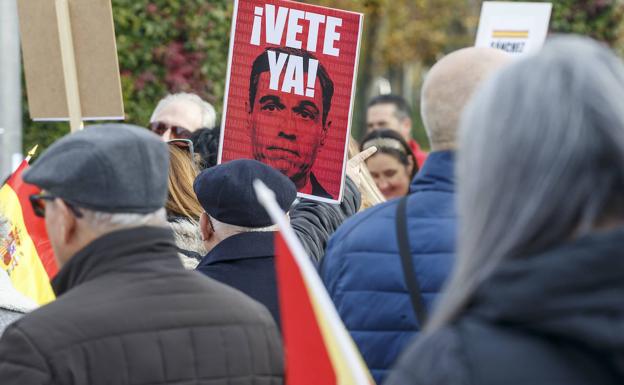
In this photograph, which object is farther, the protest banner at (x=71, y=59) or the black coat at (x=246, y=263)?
the protest banner at (x=71, y=59)

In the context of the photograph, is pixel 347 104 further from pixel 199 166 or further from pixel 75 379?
pixel 75 379

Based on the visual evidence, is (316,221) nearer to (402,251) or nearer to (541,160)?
(402,251)

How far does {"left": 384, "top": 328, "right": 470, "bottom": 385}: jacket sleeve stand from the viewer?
4.60 feet

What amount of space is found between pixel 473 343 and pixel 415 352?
110mm

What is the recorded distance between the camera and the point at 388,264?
2551 mm

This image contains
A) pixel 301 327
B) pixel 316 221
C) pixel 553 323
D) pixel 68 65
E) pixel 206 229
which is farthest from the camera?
pixel 68 65

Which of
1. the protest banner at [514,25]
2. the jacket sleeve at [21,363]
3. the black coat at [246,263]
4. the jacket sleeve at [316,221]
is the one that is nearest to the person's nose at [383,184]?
the protest banner at [514,25]

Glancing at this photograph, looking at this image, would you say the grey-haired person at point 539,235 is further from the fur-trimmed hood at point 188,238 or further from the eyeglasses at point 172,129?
the eyeglasses at point 172,129

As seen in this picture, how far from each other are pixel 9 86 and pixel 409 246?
17.2ft

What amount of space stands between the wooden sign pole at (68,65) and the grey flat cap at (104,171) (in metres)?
2.30

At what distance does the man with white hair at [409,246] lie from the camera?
99.8 inches

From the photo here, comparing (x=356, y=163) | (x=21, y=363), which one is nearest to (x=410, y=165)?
(x=356, y=163)

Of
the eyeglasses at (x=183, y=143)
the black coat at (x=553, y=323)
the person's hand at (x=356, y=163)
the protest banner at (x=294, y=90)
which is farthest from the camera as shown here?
the person's hand at (x=356, y=163)

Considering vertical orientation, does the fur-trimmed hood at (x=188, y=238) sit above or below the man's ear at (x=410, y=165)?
above
